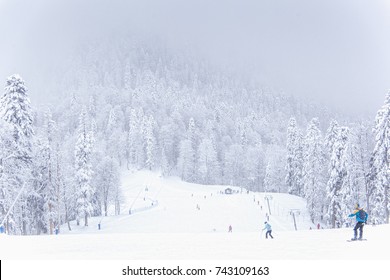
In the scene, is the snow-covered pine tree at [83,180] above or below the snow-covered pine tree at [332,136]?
below

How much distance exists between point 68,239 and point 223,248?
30.7ft

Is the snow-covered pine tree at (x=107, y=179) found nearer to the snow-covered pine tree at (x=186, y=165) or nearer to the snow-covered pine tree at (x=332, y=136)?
the snow-covered pine tree at (x=332, y=136)

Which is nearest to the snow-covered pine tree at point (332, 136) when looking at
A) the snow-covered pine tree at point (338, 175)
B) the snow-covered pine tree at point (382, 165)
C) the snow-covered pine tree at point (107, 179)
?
the snow-covered pine tree at point (338, 175)

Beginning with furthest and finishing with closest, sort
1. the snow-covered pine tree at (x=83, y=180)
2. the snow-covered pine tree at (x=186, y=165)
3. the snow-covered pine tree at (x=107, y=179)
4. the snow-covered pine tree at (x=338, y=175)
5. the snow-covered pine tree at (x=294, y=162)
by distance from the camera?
the snow-covered pine tree at (x=186, y=165), the snow-covered pine tree at (x=294, y=162), the snow-covered pine tree at (x=107, y=179), the snow-covered pine tree at (x=83, y=180), the snow-covered pine tree at (x=338, y=175)

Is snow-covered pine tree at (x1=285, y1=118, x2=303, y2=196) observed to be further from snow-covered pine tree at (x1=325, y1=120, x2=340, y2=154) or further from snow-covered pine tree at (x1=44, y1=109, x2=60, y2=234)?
snow-covered pine tree at (x1=44, y1=109, x2=60, y2=234)

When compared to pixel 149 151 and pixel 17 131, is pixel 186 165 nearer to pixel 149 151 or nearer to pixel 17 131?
pixel 149 151

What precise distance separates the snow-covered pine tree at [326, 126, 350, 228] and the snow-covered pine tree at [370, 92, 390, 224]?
3335 mm

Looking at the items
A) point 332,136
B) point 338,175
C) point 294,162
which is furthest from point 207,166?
point 338,175

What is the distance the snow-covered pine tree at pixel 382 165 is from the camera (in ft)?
113

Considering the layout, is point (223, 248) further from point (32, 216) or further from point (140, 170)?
point (140, 170)

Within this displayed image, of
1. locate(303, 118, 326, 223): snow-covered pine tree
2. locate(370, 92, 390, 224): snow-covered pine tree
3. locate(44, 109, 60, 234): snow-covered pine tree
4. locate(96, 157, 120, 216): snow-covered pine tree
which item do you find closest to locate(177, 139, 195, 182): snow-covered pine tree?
locate(96, 157, 120, 216): snow-covered pine tree

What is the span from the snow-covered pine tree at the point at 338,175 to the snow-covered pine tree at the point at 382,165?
10.9 feet

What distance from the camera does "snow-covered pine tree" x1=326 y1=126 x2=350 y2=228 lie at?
40875 millimetres

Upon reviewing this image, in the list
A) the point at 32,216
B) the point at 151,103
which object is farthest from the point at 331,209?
the point at 151,103
